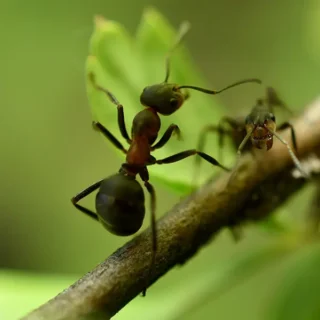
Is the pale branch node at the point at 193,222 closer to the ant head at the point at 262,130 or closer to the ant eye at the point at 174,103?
the ant head at the point at 262,130

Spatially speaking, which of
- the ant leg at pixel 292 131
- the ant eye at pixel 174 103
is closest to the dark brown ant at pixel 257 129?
the ant leg at pixel 292 131

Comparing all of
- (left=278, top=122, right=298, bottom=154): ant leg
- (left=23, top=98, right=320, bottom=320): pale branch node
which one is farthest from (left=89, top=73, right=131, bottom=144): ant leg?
(left=278, top=122, right=298, bottom=154): ant leg

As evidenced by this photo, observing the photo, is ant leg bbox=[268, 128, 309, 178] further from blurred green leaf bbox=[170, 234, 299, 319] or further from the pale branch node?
blurred green leaf bbox=[170, 234, 299, 319]

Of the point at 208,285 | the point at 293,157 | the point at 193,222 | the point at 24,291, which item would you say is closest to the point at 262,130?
the point at 293,157

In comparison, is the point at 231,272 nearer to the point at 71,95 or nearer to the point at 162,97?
the point at 162,97

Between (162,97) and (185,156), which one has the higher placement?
(162,97)

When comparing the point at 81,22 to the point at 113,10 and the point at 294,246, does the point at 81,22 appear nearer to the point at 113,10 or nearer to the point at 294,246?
the point at 113,10
